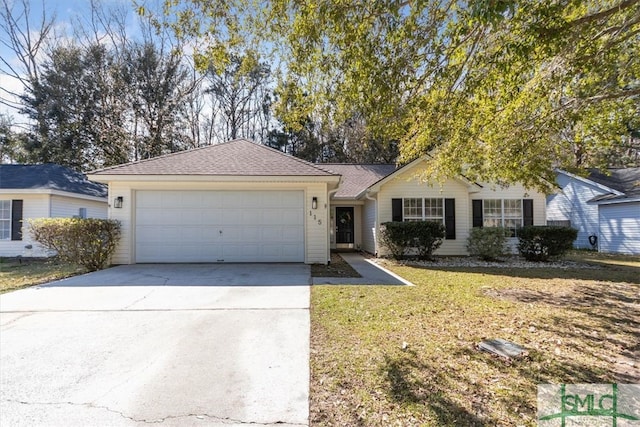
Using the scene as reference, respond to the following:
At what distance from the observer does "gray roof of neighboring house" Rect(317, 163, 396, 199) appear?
53.3 ft

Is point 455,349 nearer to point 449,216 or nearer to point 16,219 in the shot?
point 449,216

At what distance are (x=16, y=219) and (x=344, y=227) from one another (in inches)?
542

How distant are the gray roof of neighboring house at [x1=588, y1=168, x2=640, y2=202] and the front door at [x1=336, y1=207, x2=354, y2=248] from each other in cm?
1120

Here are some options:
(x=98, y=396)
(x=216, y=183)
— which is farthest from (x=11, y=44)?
(x=98, y=396)

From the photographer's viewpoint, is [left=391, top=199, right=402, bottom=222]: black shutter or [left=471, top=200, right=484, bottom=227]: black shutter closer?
[left=391, top=199, right=402, bottom=222]: black shutter

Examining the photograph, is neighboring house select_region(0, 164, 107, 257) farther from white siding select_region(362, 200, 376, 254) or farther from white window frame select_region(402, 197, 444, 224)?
white window frame select_region(402, 197, 444, 224)

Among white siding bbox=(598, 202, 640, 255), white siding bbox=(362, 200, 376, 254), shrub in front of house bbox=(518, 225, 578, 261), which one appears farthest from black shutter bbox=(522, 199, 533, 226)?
white siding bbox=(362, 200, 376, 254)

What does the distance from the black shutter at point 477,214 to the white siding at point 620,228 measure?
7604 mm

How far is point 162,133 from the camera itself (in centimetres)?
2456

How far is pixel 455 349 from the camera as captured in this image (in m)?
3.90

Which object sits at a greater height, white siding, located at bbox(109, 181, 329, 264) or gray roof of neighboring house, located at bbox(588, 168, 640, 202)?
gray roof of neighboring house, located at bbox(588, 168, 640, 202)

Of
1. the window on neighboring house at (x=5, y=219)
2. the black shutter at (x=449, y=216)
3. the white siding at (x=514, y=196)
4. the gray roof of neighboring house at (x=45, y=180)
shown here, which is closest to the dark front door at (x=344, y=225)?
the black shutter at (x=449, y=216)

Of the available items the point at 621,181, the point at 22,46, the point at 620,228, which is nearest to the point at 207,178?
the point at 620,228

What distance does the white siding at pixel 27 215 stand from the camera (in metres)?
13.4
